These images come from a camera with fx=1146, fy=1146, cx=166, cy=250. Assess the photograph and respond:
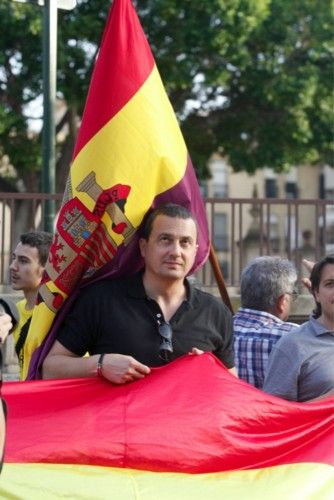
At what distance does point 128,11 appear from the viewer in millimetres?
4996

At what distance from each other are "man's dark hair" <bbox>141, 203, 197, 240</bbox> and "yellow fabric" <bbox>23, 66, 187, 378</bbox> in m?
0.05

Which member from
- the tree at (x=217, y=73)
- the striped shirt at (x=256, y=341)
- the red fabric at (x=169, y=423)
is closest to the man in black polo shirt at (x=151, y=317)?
the red fabric at (x=169, y=423)

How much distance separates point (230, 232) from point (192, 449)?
25.0ft

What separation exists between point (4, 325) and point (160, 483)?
105cm

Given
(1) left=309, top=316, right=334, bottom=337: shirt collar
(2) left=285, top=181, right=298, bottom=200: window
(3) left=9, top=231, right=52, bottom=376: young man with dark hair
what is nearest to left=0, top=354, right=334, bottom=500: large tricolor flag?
(1) left=309, top=316, right=334, bottom=337: shirt collar

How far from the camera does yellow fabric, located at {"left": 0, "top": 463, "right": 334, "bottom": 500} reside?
396 cm

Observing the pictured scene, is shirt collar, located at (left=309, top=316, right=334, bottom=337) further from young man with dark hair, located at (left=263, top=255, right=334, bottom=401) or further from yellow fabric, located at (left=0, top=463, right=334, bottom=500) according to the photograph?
yellow fabric, located at (left=0, top=463, right=334, bottom=500)

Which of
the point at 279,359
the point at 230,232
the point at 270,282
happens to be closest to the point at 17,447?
the point at 279,359

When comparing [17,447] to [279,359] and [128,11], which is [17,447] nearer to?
[279,359]

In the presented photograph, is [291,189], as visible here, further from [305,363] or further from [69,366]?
[69,366]

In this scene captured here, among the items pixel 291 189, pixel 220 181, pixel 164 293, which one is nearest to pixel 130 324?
pixel 164 293

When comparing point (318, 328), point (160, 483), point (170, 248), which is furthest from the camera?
point (318, 328)

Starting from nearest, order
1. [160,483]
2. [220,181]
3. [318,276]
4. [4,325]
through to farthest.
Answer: [4,325] → [160,483] → [318,276] → [220,181]

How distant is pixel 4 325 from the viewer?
3.41 metres
